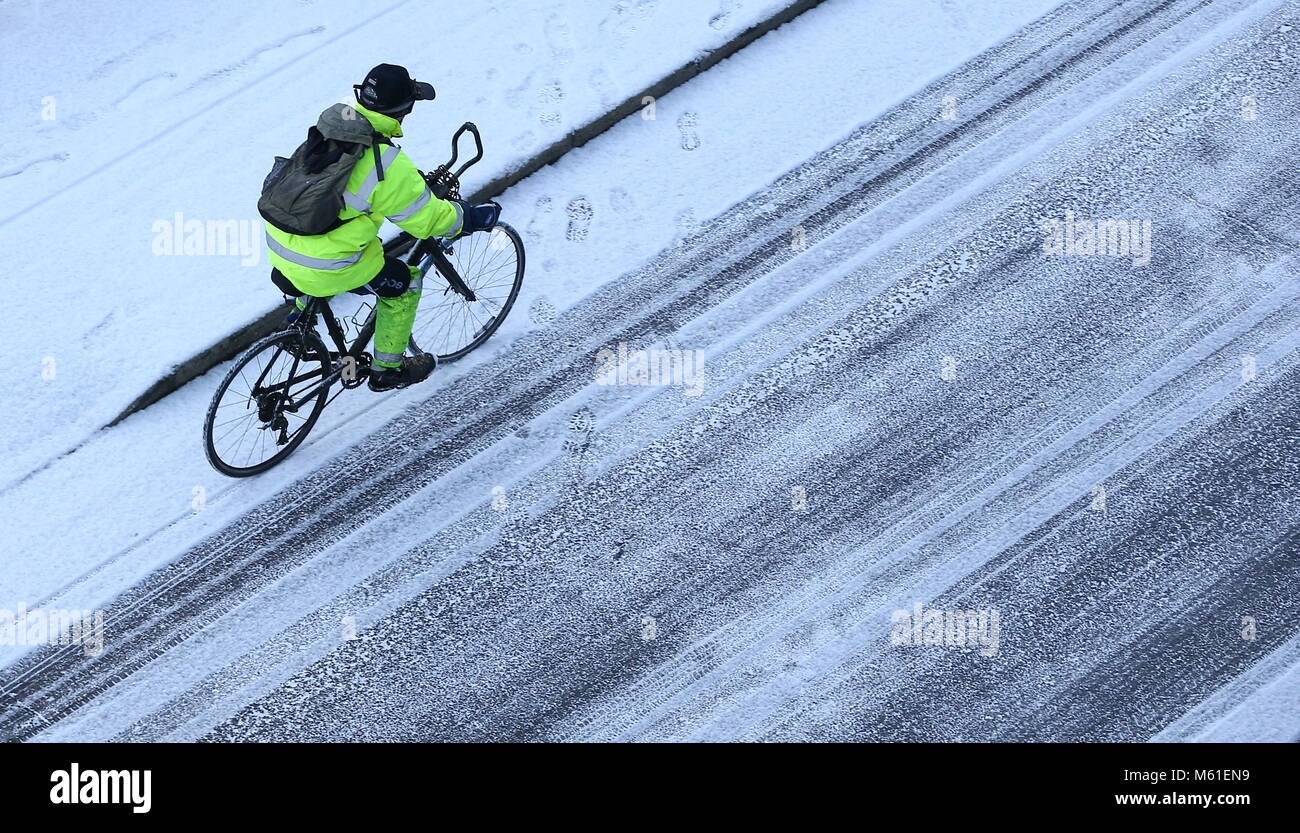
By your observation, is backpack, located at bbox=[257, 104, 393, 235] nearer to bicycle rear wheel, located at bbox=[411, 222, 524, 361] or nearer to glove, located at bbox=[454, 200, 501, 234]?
glove, located at bbox=[454, 200, 501, 234]

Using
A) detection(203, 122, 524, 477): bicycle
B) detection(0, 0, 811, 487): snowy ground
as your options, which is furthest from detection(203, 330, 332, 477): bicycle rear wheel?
detection(0, 0, 811, 487): snowy ground

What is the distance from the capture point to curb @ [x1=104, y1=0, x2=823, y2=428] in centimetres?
681

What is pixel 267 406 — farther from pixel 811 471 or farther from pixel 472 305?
pixel 811 471

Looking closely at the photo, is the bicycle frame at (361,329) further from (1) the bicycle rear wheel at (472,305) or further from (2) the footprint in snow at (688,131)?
(2) the footprint in snow at (688,131)

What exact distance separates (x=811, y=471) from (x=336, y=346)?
2.69m

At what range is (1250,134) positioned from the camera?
769 centimetres

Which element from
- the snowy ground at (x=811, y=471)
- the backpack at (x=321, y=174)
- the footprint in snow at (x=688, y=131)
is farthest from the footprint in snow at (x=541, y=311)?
the backpack at (x=321, y=174)

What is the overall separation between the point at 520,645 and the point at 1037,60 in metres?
5.22

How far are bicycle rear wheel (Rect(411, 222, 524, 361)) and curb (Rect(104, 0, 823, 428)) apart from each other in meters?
0.61

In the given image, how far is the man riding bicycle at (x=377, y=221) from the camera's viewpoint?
17.4 ft

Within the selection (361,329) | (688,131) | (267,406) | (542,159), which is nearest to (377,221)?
(361,329)

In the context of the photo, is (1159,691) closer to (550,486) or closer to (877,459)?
(877,459)

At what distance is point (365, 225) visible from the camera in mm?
5566

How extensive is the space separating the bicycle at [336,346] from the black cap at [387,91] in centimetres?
39
